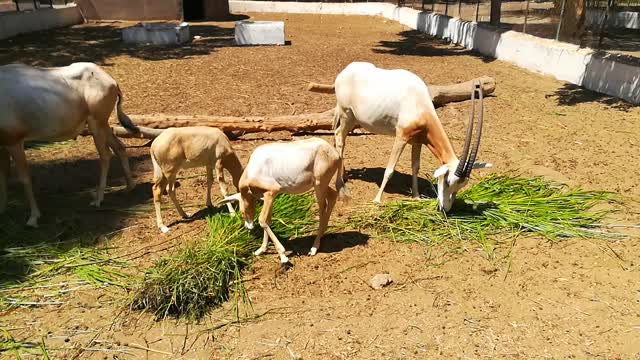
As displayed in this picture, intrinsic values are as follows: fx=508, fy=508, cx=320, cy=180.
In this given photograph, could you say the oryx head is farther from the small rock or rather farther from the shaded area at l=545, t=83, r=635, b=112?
the shaded area at l=545, t=83, r=635, b=112

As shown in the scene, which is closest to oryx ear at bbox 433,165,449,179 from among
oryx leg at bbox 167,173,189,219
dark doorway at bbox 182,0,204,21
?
oryx leg at bbox 167,173,189,219

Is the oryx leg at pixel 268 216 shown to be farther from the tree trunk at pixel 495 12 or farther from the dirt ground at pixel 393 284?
the tree trunk at pixel 495 12

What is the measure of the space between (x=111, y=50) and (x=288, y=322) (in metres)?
14.1

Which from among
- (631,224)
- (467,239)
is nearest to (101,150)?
(467,239)

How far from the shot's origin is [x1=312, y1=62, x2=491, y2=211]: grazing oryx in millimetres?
5486

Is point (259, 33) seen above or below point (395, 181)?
above

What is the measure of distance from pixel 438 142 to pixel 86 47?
13924 millimetres

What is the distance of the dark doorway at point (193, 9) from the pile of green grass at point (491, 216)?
2303 centimetres

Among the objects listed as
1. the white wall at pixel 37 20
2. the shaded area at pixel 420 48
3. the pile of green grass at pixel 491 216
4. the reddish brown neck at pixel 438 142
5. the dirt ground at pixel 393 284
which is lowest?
the dirt ground at pixel 393 284

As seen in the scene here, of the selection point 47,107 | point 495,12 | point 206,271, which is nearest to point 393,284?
point 206,271

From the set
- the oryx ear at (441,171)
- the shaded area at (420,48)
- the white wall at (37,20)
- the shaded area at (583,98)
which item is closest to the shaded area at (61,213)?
the oryx ear at (441,171)

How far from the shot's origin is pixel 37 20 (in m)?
18.9

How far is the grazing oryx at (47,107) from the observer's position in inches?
204

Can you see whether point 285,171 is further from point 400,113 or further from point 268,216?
point 400,113
